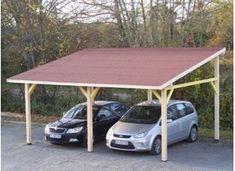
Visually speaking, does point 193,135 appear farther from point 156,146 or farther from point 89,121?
point 89,121

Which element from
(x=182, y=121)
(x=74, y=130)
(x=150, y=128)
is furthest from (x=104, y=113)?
(x=182, y=121)

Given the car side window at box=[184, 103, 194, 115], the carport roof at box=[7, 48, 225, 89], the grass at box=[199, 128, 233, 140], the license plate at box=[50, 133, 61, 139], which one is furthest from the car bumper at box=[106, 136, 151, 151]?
the grass at box=[199, 128, 233, 140]

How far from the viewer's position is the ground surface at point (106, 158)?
40.2ft

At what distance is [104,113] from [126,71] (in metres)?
2.73

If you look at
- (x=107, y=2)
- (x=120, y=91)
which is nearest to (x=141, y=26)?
(x=107, y=2)

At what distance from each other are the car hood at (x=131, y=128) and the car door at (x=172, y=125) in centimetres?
72

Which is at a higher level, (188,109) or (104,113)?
(188,109)

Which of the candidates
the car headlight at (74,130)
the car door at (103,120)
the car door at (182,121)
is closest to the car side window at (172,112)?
the car door at (182,121)

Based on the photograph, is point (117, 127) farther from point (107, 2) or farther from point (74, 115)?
point (107, 2)

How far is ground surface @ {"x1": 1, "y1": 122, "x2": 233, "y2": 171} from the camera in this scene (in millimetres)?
12242

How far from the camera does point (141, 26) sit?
21328mm

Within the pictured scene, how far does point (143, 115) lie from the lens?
14.5 m

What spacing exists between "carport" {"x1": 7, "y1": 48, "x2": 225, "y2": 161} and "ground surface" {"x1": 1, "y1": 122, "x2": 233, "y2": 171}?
50cm

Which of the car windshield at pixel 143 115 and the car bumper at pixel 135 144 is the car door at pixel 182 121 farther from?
the car bumper at pixel 135 144
